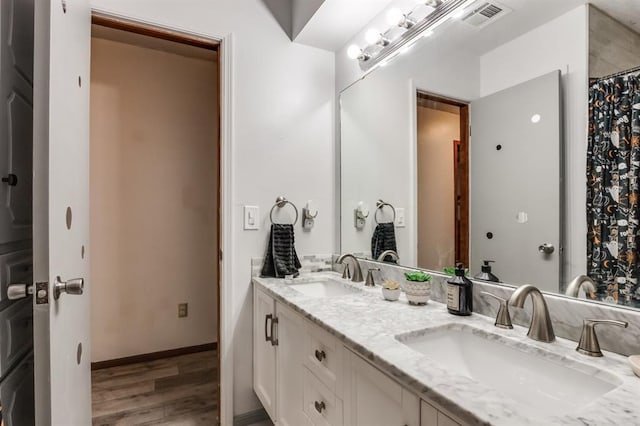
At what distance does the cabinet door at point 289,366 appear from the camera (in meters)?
1.29

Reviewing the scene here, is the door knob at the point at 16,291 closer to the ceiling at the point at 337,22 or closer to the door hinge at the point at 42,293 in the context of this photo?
the door hinge at the point at 42,293

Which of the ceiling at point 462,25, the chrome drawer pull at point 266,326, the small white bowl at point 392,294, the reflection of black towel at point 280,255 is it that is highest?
the ceiling at point 462,25

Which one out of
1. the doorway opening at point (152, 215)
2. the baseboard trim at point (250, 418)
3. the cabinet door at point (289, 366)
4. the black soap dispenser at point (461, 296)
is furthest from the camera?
the doorway opening at point (152, 215)

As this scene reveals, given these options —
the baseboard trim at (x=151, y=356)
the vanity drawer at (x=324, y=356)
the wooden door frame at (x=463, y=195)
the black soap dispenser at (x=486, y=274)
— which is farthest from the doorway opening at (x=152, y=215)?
the black soap dispenser at (x=486, y=274)

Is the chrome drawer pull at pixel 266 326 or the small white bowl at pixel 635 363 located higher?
the small white bowl at pixel 635 363

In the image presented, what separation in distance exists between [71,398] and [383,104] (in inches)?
70.9

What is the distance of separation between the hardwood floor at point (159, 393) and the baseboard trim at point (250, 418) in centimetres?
18

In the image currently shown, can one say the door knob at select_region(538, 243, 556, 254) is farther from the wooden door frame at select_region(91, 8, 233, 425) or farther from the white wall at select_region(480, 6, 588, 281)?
the wooden door frame at select_region(91, 8, 233, 425)

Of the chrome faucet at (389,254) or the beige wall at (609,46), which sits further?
the chrome faucet at (389,254)

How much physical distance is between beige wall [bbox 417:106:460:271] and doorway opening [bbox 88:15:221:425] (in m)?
1.51

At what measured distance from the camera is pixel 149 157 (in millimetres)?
2625

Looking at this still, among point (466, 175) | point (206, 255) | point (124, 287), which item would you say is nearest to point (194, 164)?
point (206, 255)

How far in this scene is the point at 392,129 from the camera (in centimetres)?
175

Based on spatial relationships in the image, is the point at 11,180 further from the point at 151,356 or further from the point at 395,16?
the point at 151,356
